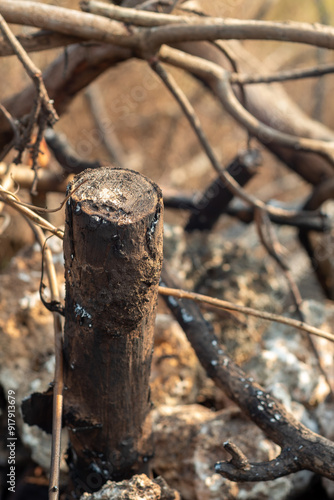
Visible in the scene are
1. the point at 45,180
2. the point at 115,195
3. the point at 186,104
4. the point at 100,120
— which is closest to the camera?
the point at 115,195

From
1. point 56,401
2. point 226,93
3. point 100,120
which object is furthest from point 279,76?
point 100,120

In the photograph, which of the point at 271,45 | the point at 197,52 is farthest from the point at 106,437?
the point at 271,45

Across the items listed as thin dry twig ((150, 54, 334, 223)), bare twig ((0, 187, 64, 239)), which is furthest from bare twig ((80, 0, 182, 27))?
bare twig ((0, 187, 64, 239))

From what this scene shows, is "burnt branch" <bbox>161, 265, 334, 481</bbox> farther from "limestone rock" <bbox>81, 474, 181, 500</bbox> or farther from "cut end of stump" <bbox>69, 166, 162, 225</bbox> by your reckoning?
"cut end of stump" <bbox>69, 166, 162, 225</bbox>

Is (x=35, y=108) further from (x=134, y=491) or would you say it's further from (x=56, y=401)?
(x=134, y=491)

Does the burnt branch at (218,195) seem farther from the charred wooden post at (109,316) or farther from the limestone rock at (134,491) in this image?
the limestone rock at (134,491)

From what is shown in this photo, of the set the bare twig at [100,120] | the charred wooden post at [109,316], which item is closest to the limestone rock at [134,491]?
the charred wooden post at [109,316]
